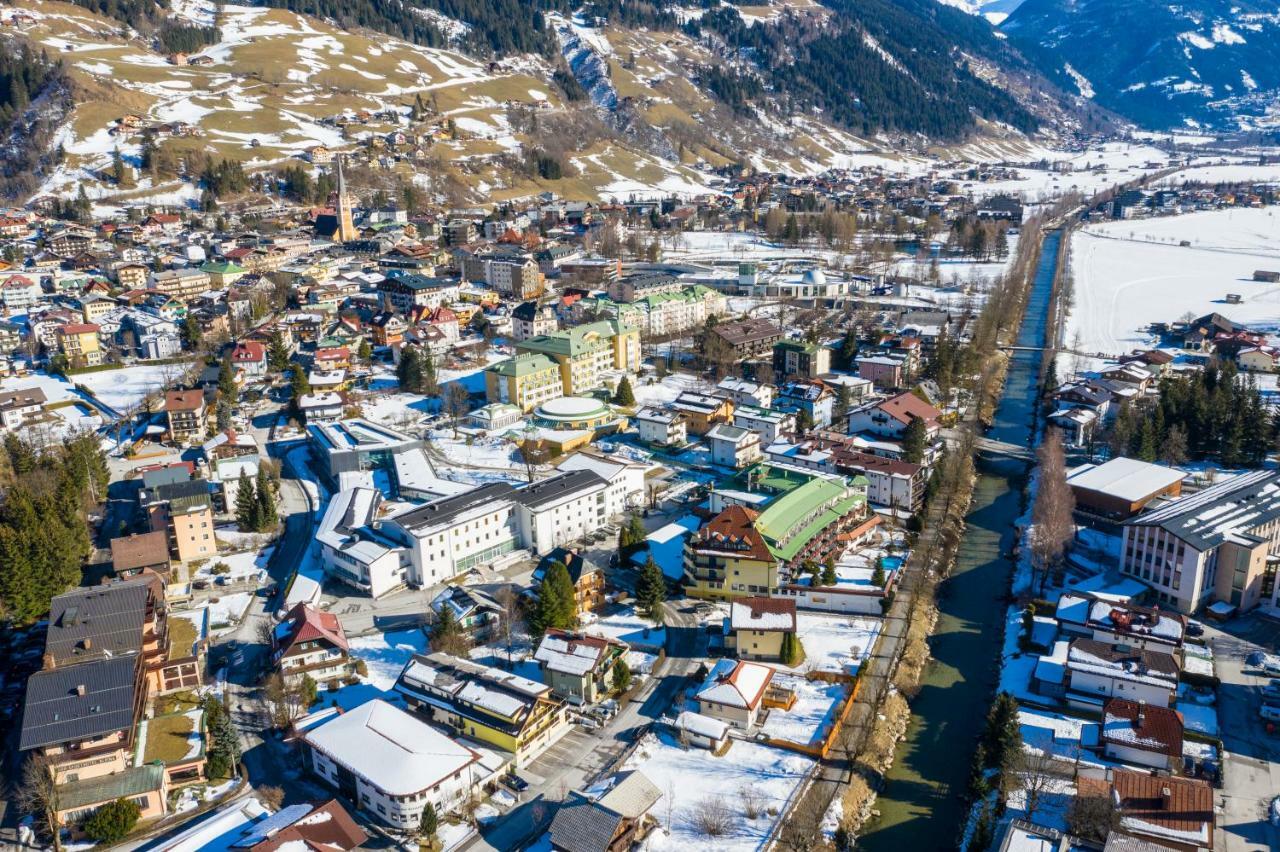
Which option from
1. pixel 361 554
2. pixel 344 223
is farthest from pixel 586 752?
pixel 344 223

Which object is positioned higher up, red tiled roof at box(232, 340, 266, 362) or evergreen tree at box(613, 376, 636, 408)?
red tiled roof at box(232, 340, 266, 362)

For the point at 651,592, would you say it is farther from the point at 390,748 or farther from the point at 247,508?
the point at 247,508

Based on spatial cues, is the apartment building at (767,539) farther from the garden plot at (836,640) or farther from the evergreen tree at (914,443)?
the evergreen tree at (914,443)

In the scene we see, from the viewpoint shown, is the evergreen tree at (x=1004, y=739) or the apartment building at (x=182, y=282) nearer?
the evergreen tree at (x=1004, y=739)

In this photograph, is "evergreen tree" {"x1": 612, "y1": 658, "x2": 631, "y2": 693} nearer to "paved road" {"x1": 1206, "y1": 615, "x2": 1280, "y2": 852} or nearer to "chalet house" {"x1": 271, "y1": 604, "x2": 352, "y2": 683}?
"chalet house" {"x1": 271, "y1": 604, "x2": 352, "y2": 683}

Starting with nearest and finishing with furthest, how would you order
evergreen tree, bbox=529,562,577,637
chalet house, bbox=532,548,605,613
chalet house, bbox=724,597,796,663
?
chalet house, bbox=724,597,796,663 → evergreen tree, bbox=529,562,577,637 → chalet house, bbox=532,548,605,613

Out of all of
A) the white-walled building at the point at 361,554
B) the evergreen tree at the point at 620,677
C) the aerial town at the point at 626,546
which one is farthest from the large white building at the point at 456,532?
the evergreen tree at the point at 620,677

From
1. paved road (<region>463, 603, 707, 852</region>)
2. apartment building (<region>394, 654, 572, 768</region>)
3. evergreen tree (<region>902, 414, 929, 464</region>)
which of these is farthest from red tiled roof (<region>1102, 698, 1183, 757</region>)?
evergreen tree (<region>902, 414, 929, 464</region>)
